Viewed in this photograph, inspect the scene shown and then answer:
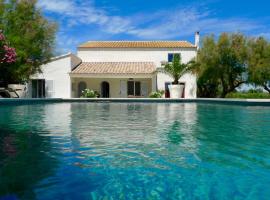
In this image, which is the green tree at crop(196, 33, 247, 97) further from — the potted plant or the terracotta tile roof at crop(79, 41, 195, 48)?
the potted plant

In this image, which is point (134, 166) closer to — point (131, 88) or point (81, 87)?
point (131, 88)

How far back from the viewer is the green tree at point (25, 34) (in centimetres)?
2684

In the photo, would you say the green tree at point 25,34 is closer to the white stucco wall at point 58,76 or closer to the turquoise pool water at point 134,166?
the white stucco wall at point 58,76

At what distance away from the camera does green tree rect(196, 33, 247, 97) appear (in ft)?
108

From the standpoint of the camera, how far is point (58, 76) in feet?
107

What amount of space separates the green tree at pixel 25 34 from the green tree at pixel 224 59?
15951 millimetres

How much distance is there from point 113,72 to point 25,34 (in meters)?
9.22

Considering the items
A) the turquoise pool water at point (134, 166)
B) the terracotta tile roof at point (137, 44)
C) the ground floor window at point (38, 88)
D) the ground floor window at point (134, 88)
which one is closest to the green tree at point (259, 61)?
the terracotta tile roof at point (137, 44)

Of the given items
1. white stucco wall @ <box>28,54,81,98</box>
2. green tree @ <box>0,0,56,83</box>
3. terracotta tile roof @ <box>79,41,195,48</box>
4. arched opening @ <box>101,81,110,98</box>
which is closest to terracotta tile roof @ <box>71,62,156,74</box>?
white stucco wall @ <box>28,54,81,98</box>

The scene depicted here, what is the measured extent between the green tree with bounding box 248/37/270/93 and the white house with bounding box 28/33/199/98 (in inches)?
241

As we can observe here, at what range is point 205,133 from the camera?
852 centimetres

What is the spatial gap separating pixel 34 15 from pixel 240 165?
28.3m

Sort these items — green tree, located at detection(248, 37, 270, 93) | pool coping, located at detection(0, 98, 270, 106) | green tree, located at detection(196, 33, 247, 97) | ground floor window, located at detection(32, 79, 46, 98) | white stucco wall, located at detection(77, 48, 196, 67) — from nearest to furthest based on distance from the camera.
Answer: pool coping, located at detection(0, 98, 270, 106) < green tree, located at detection(248, 37, 270, 93) < green tree, located at detection(196, 33, 247, 97) < ground floor window, located at detection(32, 79, 46, 98) < white stucco wall, located at detection(77, 48, 196, 67)

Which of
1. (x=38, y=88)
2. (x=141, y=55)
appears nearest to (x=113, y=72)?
(x=141, y=55)
